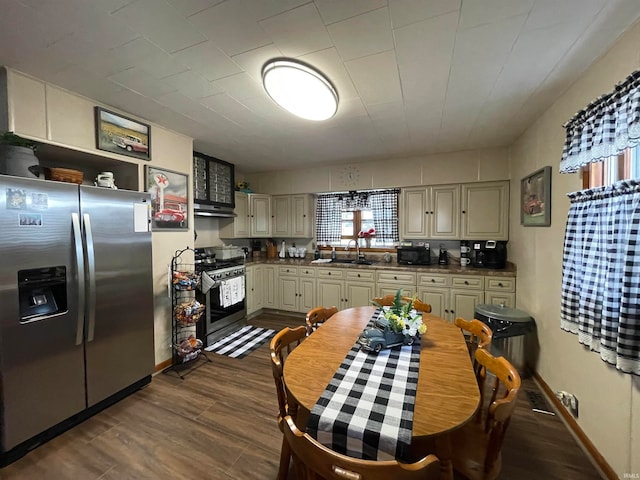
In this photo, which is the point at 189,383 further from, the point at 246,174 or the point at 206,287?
the point at 246,174

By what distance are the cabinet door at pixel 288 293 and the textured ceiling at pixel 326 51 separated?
256 centimetres

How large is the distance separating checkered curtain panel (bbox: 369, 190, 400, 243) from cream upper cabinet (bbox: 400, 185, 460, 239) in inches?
10.3

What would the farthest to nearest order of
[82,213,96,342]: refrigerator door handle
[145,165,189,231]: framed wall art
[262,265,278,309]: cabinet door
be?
[262,265,278,309]: cabinet door
[145,165,189,231]: framed wall art
[82,213,96,342]: refrigerator door handle

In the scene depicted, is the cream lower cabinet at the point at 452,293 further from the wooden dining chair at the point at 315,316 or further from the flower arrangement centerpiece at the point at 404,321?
the flower arrangement centerpiece at the point at 404,321

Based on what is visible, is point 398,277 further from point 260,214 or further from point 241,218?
point 241,218

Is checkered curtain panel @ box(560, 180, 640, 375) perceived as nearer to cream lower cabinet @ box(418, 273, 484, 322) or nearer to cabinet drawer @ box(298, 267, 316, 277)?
cream lower cabinet @ box(418, 273, 484, 322)

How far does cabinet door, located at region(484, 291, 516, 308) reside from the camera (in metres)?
3.10

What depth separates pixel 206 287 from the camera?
2969 millimetres

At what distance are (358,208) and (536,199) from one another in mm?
2426

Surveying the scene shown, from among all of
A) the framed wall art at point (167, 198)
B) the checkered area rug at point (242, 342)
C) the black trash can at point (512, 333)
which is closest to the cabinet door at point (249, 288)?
the checkered area rug at point (242, 342)

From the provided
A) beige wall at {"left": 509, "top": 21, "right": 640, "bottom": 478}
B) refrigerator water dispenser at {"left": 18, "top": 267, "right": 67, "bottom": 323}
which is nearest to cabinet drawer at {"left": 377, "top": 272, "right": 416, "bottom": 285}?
beige wall at {"left": 509, "top": 21, "right": 640, "bottom": 478}

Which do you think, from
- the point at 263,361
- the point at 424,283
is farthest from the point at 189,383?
the point at 424,283

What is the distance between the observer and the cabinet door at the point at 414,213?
12.6 ft

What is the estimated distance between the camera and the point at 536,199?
7.96 ft
